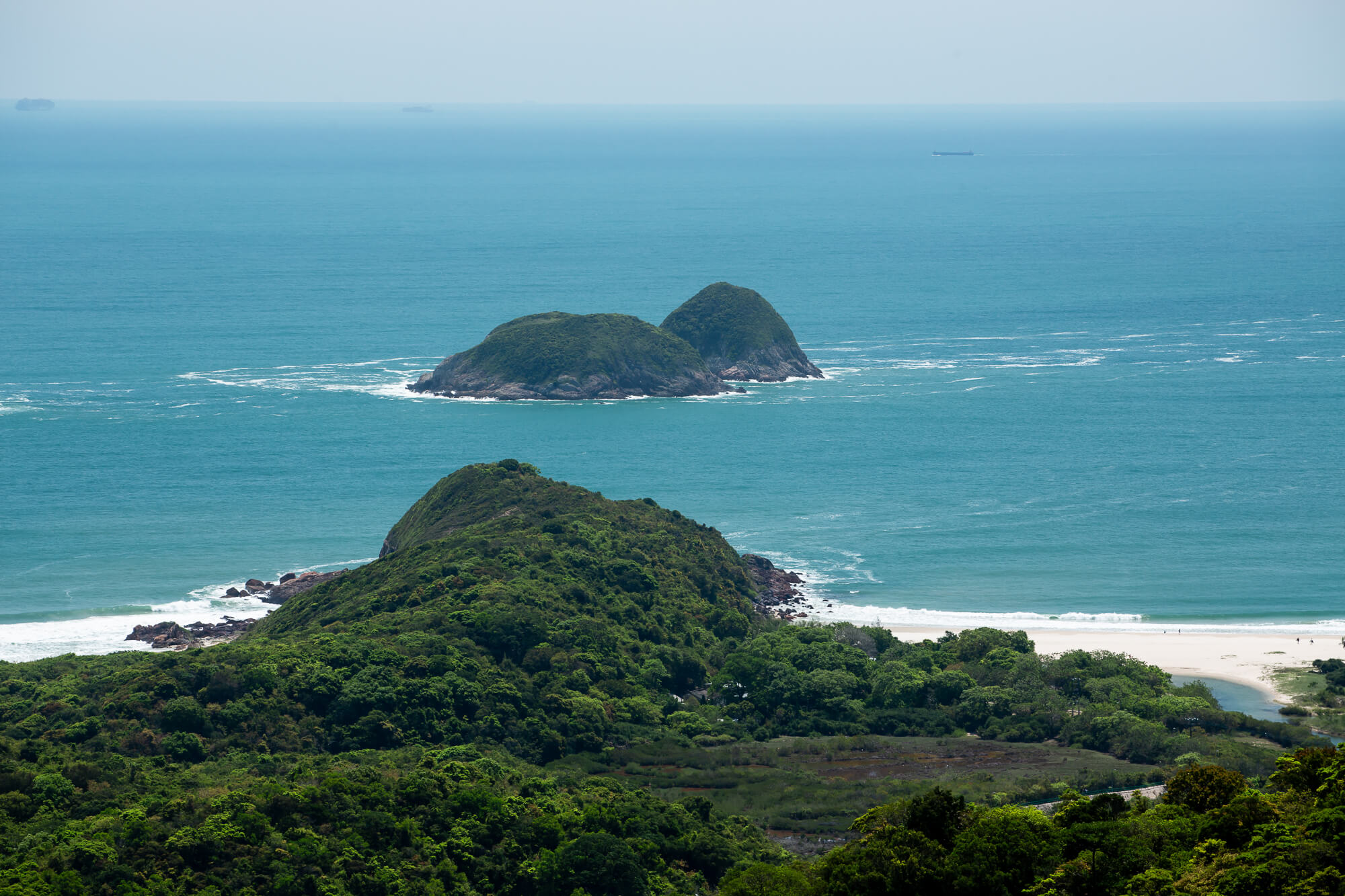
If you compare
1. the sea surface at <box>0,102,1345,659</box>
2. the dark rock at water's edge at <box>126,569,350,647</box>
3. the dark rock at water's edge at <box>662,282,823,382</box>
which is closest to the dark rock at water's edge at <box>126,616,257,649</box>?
the dark rock at water's edge at <box>126,569,350,647</box>

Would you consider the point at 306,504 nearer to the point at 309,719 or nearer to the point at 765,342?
the point at 309,719

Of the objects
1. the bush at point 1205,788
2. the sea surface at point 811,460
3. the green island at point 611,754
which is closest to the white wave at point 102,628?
the sea surface at point 811,460

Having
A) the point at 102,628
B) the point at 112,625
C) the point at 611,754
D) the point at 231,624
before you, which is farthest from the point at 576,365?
the point at 611,754

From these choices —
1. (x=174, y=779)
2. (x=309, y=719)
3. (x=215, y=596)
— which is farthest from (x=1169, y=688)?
(x=215, y=596)

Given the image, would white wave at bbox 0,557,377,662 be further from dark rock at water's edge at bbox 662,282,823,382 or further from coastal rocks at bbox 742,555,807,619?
dark rock at water's edge at bbox 662,282,823,382

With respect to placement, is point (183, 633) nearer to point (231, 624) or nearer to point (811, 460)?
point (231, 624)
